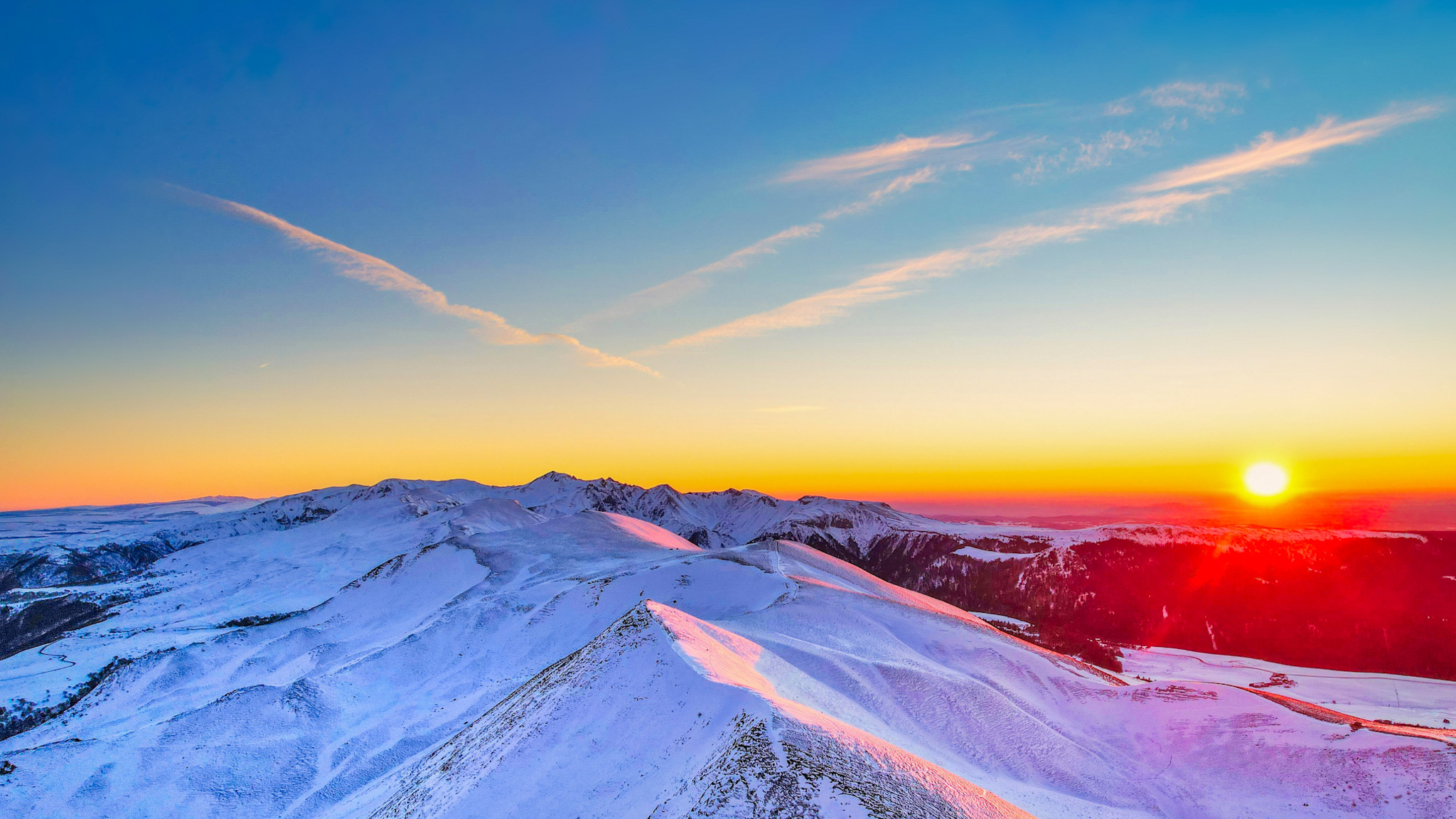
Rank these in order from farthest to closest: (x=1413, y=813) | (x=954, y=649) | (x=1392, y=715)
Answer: (x=1392, y=715) → (x=954, y=649) → (x=1413, y=813)

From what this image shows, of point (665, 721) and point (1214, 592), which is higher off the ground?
point (665, 721)

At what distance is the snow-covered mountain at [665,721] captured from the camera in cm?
2581

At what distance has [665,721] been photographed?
28953 millimetres

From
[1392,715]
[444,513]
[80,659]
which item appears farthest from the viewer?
[444,513]

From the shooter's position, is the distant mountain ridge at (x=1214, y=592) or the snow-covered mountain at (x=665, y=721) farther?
the distant mountain ridge at (x=1214, y=592)

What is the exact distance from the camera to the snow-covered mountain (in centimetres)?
2581

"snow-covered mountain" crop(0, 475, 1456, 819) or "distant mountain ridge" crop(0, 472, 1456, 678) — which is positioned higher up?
"snow-covered mountain" crop(0, 475, 1456, 819)

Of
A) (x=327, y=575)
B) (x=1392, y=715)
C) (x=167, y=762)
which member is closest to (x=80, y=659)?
(x=327, y=575)

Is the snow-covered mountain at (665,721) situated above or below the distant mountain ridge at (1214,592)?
above

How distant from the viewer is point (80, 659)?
91.0 metres

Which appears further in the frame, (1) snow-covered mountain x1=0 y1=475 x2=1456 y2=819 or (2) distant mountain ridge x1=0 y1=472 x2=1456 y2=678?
(2) distant mountain ridge x1=0 y1=472 x2=1456 y2=678

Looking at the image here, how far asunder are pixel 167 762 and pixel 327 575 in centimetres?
10602

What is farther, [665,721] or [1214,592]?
[1214,592]

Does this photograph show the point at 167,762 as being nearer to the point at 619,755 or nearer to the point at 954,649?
the point at 619,755
